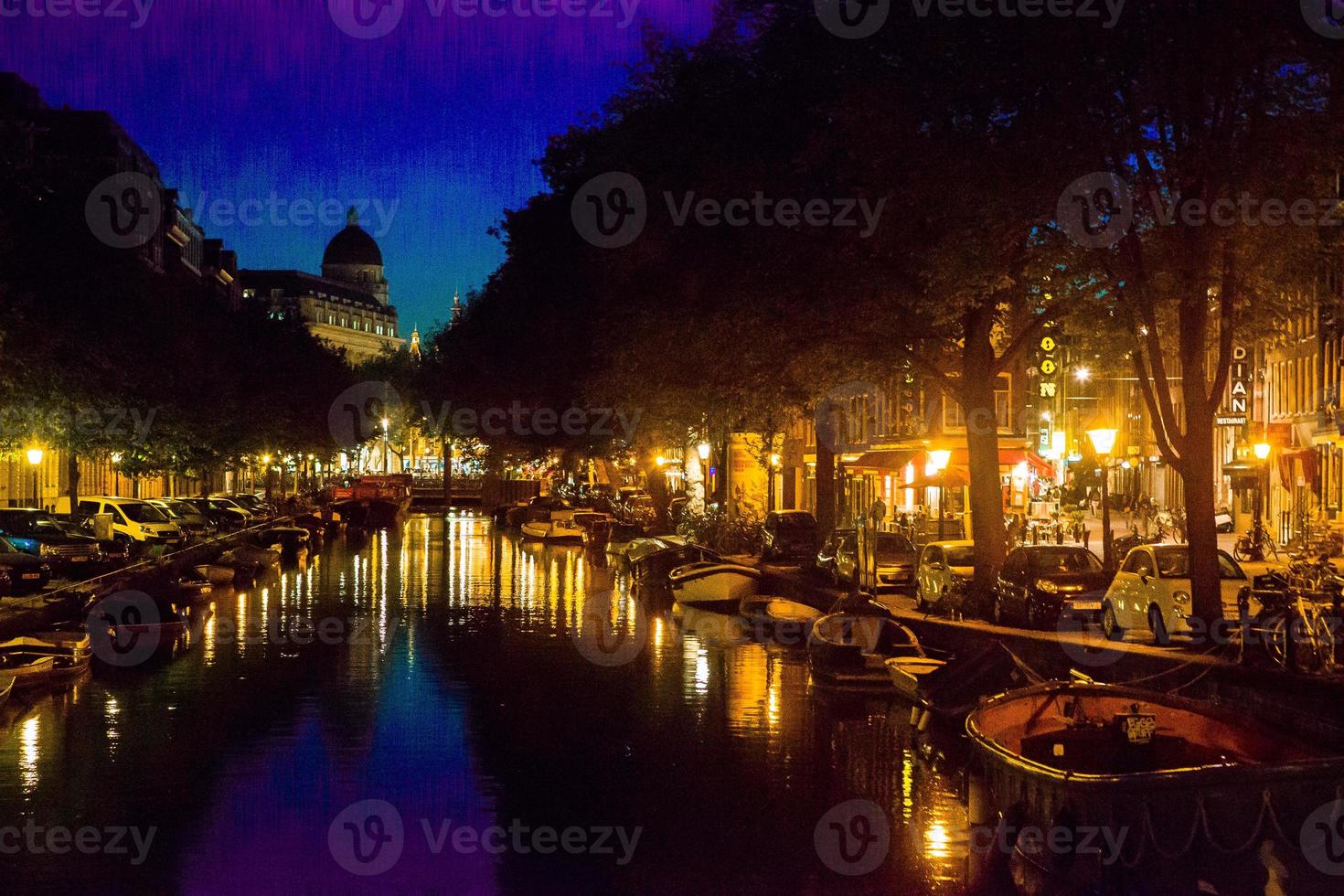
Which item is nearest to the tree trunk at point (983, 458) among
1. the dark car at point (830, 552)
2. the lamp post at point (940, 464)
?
the dark car at point (830, 552)

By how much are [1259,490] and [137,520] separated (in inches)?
1451

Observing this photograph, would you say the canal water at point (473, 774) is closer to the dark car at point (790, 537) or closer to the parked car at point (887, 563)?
the parked car at point (887, 563)

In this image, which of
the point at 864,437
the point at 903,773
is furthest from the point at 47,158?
the point at 864,437

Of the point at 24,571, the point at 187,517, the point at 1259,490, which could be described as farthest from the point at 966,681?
the point at 187,517

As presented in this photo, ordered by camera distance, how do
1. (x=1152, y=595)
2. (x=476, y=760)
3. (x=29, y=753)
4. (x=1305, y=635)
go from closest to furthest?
1. (x=29, y=753)
2. (x=476, y=760)
3. (x=1305, y=635)
4. (x=1152, y=595)

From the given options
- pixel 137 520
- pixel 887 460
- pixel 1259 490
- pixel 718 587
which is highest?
pixel 887 460

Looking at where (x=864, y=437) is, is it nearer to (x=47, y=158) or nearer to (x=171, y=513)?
(x=171, y=513)

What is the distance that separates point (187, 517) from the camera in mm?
Answer: 59688

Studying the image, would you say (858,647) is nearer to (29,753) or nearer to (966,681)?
(966,681)

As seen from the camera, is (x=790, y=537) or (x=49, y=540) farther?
(x=790, y=537)

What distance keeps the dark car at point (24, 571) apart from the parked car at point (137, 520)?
1389 cm

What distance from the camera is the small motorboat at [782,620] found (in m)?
31.0

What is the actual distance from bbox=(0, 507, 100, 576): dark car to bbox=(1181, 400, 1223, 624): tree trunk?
2664 centimetres

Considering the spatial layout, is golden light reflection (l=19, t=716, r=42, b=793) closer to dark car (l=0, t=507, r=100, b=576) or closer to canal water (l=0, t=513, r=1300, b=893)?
canal water (l=0, t=513, r=1300, b=893)
